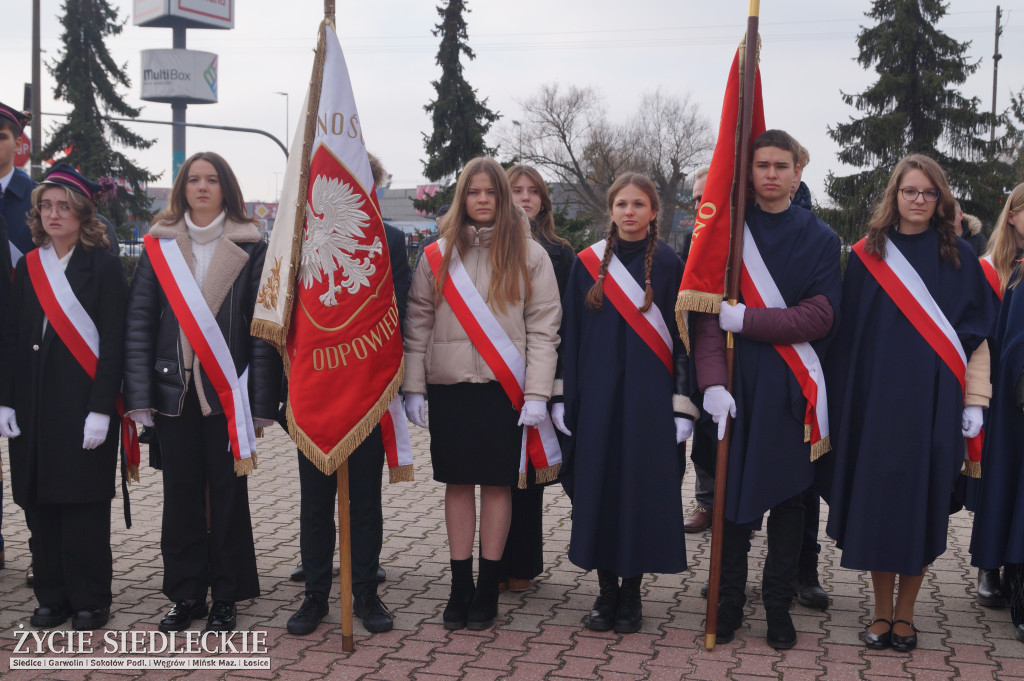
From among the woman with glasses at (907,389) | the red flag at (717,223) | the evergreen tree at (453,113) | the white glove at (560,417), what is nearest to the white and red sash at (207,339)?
the white glove at (560,417)

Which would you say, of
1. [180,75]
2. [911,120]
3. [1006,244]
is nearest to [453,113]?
[911,120]

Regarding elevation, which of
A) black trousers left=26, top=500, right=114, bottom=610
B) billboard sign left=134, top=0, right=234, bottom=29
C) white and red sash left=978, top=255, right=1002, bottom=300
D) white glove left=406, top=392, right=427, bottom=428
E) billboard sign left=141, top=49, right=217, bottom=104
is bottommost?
black trousers left=26, top=500, right=114, bottom=610

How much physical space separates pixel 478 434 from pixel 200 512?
124 cm

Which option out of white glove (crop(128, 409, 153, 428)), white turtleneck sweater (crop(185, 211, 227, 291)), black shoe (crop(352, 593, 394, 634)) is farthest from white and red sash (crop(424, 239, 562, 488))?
white glove (crop(128, 409, 153, 428))

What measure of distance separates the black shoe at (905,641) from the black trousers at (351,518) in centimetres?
222

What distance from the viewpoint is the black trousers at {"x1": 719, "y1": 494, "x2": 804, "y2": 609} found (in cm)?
396

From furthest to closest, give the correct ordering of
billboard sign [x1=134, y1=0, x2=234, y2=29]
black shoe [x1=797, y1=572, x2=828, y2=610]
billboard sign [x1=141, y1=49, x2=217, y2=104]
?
1. billboard sign [x1=141, y1=49, x2=217, y2=104]
2. billboard sign [x1=134, y1=0, x2=234, y2=29]
3. black shoe [x1=797, y1=572, x2=828, y2=610]

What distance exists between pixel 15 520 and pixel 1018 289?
579 cm

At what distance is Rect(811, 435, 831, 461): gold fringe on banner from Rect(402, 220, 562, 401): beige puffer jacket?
1104mm

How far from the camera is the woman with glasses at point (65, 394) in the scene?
4.05 metres

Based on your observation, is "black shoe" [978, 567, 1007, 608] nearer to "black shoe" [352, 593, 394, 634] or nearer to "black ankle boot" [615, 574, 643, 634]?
"black ankle boot" [615, 574, 643, 634]

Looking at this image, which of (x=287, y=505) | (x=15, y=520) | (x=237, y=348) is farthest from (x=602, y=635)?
(x=15, y=520)

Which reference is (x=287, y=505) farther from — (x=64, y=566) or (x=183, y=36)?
(x=183, y=36)

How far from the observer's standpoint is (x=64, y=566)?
412 cm
